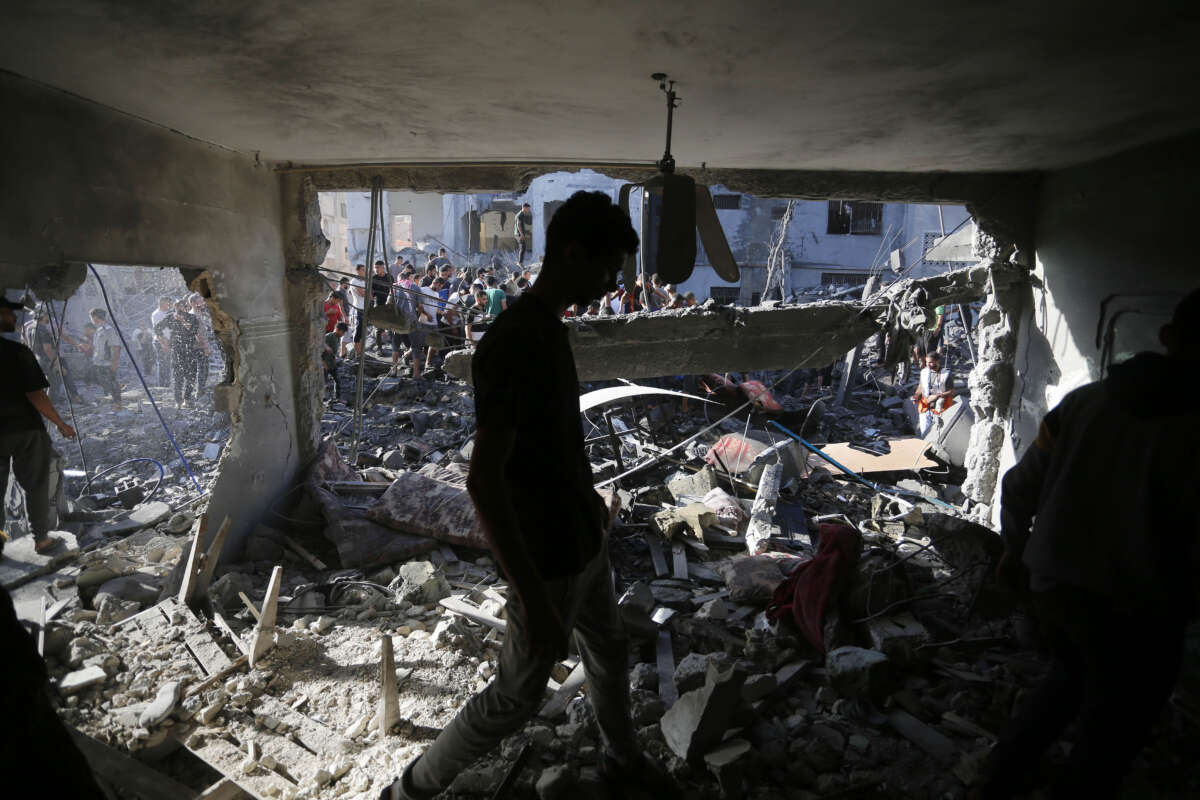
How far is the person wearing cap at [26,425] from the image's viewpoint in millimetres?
3564

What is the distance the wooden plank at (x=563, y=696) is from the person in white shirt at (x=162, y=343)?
1094cm

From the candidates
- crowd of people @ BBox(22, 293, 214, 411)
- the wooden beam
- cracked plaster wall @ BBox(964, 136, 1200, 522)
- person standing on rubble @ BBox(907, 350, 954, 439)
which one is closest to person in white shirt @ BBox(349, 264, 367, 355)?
crowd of people @ BBox(22, 293, 214, 411)

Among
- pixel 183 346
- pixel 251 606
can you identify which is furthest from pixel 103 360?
pixel 251 606

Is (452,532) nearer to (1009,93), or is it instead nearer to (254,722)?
(254,722)

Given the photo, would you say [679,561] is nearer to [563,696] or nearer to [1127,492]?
[563,696]

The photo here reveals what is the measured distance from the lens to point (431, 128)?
392cm

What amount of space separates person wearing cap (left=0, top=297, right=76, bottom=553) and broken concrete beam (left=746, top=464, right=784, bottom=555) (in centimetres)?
504

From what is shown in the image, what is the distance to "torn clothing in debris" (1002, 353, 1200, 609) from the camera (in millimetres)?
1763

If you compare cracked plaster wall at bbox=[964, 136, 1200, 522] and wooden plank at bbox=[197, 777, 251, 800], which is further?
cracked plaster wall at bbox=[964, 136, 1200, 522]

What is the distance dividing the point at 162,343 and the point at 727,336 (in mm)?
10485

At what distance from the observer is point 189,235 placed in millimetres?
4168

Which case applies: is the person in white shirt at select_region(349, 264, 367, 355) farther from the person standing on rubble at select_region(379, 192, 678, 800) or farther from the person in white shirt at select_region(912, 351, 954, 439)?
the person in white shirt at select_region(912, 351, 954, 439)

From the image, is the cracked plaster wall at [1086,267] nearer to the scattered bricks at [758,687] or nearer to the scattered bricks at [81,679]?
the scattered bricks at [758,687]

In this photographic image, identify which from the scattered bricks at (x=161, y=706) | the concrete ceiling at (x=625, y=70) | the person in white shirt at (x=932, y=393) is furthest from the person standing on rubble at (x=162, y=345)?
the person in white shirt at (x=932, y=393)
